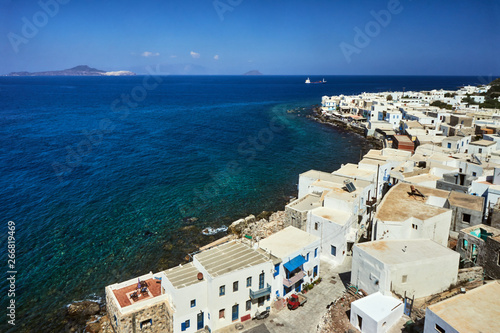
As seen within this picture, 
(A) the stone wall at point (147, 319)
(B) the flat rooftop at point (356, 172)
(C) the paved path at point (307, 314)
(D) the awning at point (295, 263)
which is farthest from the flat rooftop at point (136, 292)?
(B) the flat rooftop at point (356, 172)

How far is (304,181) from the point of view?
120 ft

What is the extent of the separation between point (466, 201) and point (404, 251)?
11320mm

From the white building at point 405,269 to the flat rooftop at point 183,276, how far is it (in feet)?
37.0

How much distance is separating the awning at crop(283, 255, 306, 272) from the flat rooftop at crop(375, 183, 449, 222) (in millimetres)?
7986

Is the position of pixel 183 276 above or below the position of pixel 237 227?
above

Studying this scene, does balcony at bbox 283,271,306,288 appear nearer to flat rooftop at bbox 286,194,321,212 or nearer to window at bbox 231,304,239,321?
window at bbox 231,304,239,321

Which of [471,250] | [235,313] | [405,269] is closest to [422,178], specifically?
[471,250]

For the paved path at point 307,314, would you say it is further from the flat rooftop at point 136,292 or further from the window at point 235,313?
the flat rooftop at point 136,292

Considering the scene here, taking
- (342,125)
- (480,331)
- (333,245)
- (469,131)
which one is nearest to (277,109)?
(342,125)

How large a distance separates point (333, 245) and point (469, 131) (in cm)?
4859

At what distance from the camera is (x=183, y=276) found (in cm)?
2161

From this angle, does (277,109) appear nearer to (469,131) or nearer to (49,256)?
(469,131)

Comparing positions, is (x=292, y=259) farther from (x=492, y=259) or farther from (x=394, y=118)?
(x=394, y=118)

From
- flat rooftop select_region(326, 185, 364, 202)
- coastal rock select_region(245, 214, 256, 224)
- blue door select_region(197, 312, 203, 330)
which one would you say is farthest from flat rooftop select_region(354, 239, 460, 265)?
coastal rock select_region(245, 214, 256, 224)
